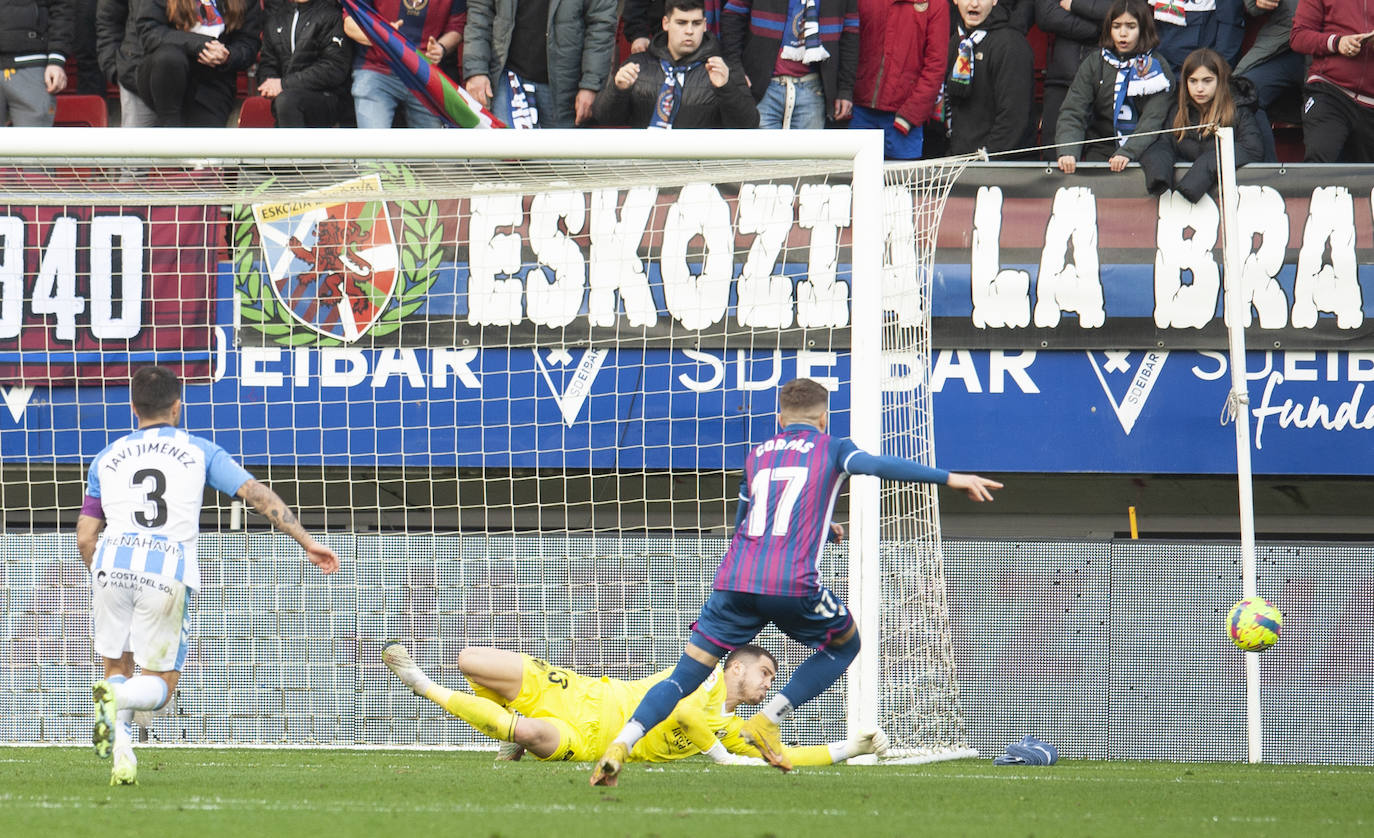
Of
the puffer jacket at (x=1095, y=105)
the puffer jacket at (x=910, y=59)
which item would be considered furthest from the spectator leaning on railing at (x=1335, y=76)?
the puffer jacket at (x=910, y=59)

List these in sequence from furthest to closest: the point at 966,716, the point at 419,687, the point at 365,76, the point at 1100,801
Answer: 1. the point at 365,76
2. the point at 966,716
3. the point at 419,687
4. the point at 1100,801

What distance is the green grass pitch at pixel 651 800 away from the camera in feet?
14.1

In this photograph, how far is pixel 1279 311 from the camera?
8992 mm

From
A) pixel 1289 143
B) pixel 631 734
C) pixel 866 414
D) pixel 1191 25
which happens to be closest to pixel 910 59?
pixel 1191 25

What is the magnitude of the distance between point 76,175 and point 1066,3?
6.03 metres

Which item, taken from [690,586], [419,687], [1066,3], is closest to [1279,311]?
[1066,3]

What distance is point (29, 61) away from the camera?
10.5 meters

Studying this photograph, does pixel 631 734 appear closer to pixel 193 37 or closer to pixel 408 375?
pixel 408 375

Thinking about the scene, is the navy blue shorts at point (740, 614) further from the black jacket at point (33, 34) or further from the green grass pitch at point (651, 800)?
the black jacket at point (33, 34)

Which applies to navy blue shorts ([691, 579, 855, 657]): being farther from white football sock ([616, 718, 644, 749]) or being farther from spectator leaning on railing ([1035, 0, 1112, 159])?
spectator leaning on railing ([1035, 0, 1112, 159])

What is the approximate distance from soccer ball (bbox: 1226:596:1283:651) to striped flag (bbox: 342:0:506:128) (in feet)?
16.0

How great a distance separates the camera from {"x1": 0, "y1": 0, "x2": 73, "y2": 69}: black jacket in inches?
410

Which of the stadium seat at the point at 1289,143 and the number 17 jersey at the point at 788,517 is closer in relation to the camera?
the number 17 jersey at the point at 788,517

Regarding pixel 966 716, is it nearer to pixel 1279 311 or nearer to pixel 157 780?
pixel 1279 311
